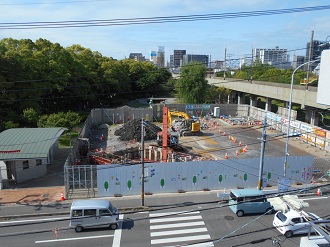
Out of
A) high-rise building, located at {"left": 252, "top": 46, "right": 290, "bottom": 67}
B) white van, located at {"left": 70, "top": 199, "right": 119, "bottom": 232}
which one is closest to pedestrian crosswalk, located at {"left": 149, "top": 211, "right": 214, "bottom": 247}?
white van, located at {"left": 70, "top": 199, "right": 119, "bottom": 232}

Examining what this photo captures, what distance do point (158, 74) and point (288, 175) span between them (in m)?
62.2

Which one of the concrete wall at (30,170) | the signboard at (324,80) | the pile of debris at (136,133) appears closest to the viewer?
the signboard at (324,80)

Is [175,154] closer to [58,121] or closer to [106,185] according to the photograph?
[106,185]

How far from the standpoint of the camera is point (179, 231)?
15320 millimetres

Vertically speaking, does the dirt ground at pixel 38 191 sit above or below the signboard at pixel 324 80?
below

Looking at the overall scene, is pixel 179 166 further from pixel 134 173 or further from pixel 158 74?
pixel 158 74

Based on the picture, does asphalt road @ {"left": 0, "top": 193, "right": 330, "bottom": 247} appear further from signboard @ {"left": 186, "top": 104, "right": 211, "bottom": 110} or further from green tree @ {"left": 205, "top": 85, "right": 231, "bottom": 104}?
green tree @ {"left": 205, "top": 85, "right": 231, "bottom": 104}

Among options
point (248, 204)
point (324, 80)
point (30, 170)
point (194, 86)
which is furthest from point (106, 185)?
point (194, 86)

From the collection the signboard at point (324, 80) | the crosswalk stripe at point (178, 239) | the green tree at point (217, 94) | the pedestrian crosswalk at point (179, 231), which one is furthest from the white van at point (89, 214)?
the green tree at point (217, 94)

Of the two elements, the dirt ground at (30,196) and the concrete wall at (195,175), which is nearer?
the dirt ground at (30,196)

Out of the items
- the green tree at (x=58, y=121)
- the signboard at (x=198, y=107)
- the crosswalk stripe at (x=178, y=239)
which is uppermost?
the green tree at (x=58, y=121)

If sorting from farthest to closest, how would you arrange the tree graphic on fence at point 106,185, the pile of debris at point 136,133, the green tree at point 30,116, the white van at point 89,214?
1. the pile of debris at point 136,133
2. the green tree at point 30,116
3. the tree graphic on fence at point 106,185
4. the white van at point 89,214

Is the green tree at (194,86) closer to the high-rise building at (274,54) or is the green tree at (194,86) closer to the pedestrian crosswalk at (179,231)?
the high-rise building at (274,54)

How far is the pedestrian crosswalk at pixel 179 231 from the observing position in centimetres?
1419
